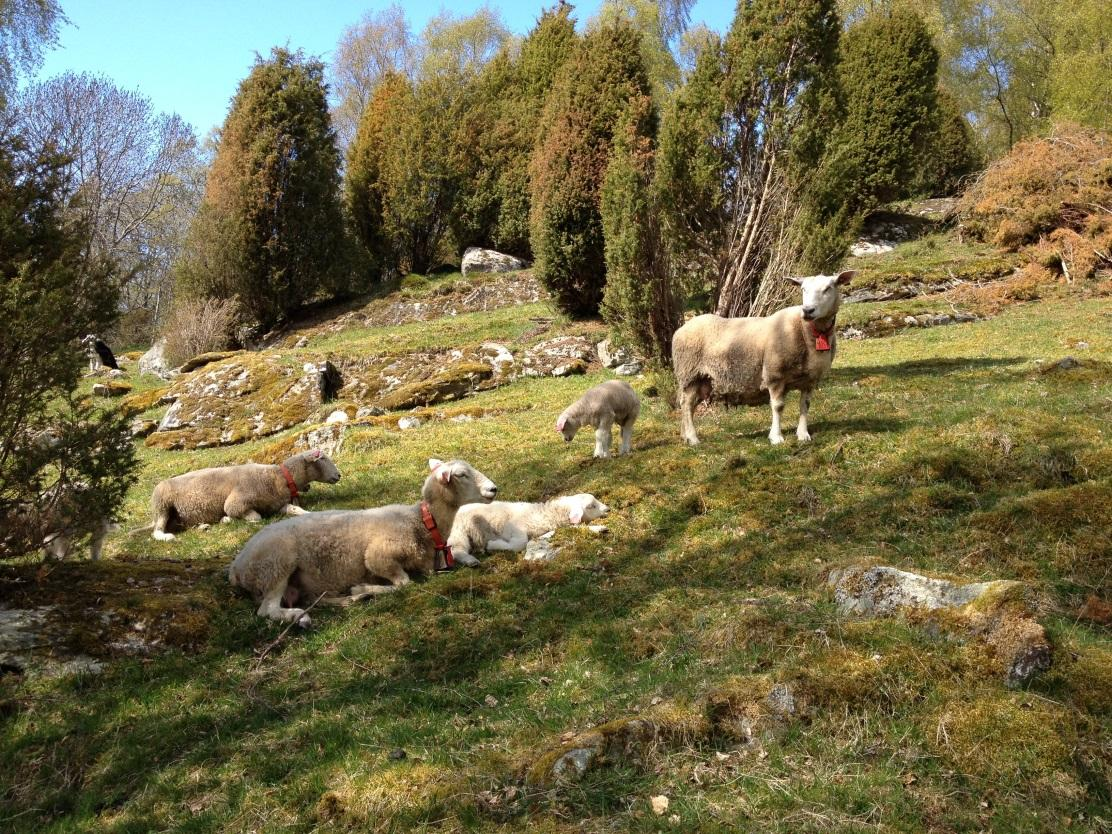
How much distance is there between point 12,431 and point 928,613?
6.92 metres

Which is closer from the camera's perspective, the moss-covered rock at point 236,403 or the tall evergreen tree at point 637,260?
the tall evergreen tree at point 637,260

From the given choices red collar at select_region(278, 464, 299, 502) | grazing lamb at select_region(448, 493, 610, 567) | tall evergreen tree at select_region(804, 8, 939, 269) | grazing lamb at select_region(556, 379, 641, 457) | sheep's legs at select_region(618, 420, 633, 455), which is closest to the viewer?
grazing lamb at select_region(448, 493, 610, 567)

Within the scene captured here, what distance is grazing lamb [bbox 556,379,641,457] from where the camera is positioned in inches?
412

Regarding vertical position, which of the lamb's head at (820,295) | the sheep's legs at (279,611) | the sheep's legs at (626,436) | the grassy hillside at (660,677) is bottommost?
the grassy hillside at (660,677)

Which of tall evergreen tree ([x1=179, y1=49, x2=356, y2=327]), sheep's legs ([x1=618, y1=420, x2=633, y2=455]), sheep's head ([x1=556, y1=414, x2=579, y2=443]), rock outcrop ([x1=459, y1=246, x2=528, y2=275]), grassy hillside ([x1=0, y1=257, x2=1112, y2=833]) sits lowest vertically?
grassy hillside ([x1=0, y1=257, x2=1112, y2=833])

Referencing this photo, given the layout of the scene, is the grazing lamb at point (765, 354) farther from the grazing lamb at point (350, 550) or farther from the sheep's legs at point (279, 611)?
the sheep's legs at point (279, 611)

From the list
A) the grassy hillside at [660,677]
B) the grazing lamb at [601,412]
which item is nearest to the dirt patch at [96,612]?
the grassy hillside at [660,677]

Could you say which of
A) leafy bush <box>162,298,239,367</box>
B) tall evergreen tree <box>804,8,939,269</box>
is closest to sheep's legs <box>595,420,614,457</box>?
leafy bush <box>162,298,239,367</box>

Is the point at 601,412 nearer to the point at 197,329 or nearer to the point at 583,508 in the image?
the point at 583,508

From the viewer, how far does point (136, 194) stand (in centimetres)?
3666

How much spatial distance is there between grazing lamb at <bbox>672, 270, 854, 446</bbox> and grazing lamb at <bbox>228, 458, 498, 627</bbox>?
164 inches

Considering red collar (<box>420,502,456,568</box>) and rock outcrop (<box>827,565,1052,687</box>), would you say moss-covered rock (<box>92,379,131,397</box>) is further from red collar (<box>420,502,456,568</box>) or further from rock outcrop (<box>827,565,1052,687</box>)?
rock outcrop (<box>827,565,1052,687</box>)

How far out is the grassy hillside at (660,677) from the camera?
142 inches

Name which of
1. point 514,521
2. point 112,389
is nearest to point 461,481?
point 514,521
